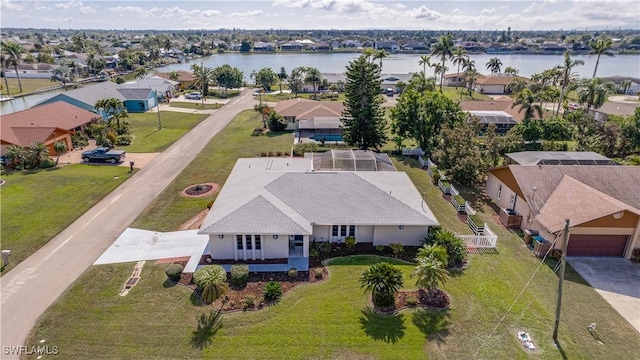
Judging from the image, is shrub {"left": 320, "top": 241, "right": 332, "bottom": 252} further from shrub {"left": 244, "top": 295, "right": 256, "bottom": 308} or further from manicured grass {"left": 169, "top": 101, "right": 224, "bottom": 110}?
manicured grass {"left": 169, "top": 101, "right": 224, "bottom": 110}

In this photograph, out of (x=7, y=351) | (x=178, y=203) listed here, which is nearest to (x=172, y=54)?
(x=178, y=203)

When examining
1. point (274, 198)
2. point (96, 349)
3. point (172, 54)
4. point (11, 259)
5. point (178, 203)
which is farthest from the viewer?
point (172, 54)

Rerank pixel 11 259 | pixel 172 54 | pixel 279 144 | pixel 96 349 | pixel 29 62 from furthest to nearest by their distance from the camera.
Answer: pixel 172 54 → pixel 29 62 → pixel 279 144 → pixel 11 259 → pixel 96 349

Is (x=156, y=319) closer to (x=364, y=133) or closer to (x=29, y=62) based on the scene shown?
(x=364, y=133)

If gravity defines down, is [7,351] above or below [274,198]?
below

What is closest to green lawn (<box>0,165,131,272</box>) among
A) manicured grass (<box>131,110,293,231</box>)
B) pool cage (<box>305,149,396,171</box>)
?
manicured grass (<box>131,110,293,231</box>)

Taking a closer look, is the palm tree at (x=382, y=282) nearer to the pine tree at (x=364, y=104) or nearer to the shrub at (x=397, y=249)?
the shrub at (x=397, y=249)
